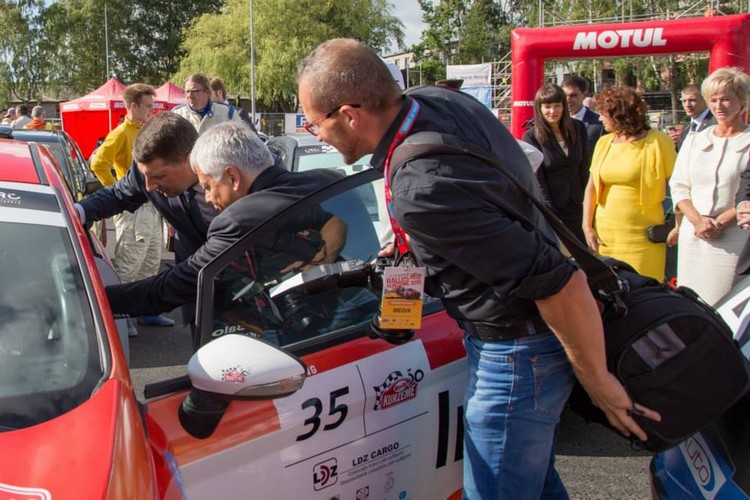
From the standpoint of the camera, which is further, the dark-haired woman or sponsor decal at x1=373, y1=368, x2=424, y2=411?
the dark-haired woman

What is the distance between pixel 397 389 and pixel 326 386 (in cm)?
23

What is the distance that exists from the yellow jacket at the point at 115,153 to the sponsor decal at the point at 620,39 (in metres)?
6.24

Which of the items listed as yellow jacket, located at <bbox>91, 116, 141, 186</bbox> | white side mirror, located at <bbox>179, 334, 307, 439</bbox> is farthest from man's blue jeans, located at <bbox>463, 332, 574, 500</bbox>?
yellow jacket, located at <bbox>91, 116, 141, 186</bbox>

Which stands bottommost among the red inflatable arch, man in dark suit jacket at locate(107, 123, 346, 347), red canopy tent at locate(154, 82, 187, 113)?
man in dark suit jacket at locate(107, 123, 346, 347)

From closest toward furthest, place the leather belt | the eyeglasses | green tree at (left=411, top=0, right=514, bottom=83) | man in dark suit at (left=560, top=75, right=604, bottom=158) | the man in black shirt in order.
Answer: the man in black shirt
the eyeglasses
the leather belt
man in dark suit at (left=560, top=75, right=604, bottom=158)
green tree at (left=411, top=0, right=514, bottom=83)

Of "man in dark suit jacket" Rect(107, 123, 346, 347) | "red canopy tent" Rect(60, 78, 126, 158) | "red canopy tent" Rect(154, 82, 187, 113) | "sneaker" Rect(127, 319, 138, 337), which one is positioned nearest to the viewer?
"man in dark suit jacket" Rect(107, 123, 346, 347)

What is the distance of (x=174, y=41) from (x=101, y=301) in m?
64.0

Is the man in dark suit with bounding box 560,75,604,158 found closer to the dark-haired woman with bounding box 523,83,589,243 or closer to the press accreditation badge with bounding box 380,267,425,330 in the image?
the dark-haired woman with bounding box 523,83,589,243

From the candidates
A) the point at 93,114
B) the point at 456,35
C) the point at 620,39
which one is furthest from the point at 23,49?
the point at 620,39

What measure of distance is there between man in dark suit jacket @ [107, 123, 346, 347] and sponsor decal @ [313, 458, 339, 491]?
55 centimetres

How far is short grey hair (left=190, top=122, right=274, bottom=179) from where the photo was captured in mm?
2369

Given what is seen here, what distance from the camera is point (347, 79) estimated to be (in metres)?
1.69

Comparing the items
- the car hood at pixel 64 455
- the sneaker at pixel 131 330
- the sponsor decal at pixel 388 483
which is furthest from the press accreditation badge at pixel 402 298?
the sneaker at pixel 131 330

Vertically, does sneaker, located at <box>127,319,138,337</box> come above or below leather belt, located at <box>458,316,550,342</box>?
below
